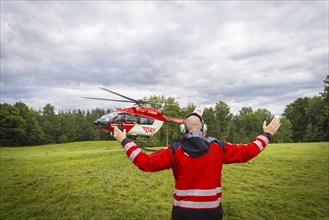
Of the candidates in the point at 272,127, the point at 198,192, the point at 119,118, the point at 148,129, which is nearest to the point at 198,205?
the point at 198,192

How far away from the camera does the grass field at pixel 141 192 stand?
612 cm

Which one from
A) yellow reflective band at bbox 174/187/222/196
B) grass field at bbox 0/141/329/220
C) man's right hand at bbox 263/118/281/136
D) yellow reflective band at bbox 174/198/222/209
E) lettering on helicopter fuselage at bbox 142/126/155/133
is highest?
man's right hand at bbox 263/118/281/136

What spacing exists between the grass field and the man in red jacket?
3274 millimetres

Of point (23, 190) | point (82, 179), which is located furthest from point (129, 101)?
point (23, 190)

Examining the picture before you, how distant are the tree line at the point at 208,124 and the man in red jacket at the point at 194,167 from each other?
141 feet

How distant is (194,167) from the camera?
301 centimetres

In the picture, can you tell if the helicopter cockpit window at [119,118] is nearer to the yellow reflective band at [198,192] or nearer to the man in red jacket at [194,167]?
the man in red jacket at [194,167]

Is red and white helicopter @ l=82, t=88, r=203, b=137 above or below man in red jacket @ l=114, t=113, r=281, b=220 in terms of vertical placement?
above

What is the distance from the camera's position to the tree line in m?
53.8

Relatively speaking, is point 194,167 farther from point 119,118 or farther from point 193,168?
point 119,118

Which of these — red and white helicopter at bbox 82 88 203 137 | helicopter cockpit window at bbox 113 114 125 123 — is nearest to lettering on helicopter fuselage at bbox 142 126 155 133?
red and white helicopter at bbox 82 88 203 137

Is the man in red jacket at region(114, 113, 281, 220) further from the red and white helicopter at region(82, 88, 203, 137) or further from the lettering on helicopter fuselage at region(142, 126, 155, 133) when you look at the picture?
the lettering on helicopter fuselage at region(142, 126, 155, 133)

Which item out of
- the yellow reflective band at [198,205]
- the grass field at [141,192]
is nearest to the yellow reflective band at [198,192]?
the yellow reflective band at [198,205]

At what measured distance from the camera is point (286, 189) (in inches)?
306
